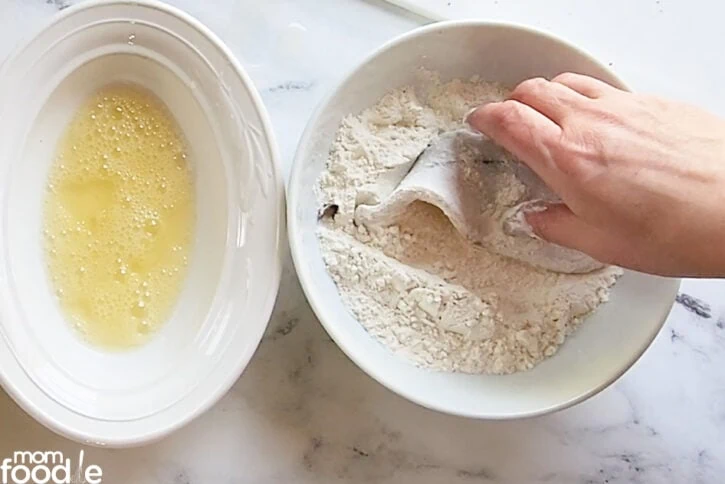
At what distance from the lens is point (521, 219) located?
83 cm

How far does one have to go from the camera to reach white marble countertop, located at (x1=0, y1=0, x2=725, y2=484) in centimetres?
91

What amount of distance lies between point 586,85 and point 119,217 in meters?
0.43

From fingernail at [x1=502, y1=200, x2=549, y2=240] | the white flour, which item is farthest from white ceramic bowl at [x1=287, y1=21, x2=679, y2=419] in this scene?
fingernail at [x1=502, y1=200, x2=549, y2=240]

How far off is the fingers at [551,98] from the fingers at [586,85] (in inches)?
0.4

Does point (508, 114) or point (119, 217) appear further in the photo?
point (119, 217)

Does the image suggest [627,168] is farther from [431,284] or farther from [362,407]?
[362,407]

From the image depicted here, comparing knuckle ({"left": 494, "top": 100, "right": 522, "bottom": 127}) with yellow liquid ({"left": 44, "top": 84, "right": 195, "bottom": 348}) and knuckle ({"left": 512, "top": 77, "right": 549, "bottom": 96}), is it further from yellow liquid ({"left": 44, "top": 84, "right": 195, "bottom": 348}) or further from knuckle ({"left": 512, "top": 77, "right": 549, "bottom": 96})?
yellow liquid ({"left": 44, "top": 84, "right": 195, "bottom": 348})

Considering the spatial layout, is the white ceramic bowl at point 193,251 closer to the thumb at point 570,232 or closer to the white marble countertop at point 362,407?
the white marble countertop at point 362,407

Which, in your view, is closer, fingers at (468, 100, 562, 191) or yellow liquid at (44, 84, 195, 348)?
fingers at (468, 100, 562, 191)

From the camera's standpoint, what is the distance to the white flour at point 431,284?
86cm

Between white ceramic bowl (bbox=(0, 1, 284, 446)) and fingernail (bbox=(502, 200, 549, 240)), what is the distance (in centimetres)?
20

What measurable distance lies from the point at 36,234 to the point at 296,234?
9.4 inches

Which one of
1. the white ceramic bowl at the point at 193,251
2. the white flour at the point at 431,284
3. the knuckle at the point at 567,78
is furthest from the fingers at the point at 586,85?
the white ceramic bowl at the point at 193,251

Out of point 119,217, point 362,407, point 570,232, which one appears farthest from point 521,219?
point 119,217
